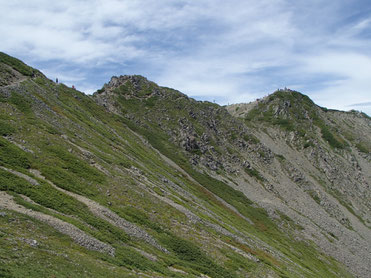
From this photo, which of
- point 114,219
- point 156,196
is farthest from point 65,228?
point 156,196

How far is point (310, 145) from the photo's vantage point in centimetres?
17575

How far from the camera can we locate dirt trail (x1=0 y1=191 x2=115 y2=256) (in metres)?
26.3

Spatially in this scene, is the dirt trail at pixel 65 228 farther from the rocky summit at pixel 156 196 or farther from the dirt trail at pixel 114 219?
the dirt trail at pixel 114 219

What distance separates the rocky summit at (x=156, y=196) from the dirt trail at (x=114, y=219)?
21cm

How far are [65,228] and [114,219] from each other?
29.9 ft

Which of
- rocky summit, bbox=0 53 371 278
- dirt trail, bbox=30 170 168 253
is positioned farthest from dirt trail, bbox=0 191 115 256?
dirt trail, bbox=30 170 168 253

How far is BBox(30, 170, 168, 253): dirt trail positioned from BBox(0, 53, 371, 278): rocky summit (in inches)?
8.1

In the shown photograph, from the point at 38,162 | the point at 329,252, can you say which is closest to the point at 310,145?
the point at 329,252

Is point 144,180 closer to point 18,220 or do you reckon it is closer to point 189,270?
point 189,270

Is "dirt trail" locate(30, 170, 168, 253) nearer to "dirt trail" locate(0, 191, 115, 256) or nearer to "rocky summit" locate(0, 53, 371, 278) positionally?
"rocky summit" locate(0, 53, 371, 278)

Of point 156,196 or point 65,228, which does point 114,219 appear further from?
point 156,196

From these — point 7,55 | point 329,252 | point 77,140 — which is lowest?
point 329,252

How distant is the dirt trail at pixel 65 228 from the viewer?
26266 millimetres

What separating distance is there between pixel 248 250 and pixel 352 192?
135 metres
